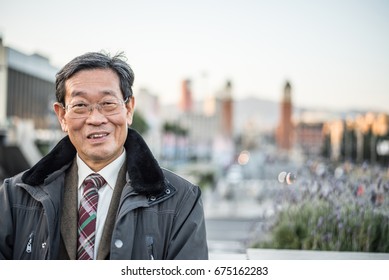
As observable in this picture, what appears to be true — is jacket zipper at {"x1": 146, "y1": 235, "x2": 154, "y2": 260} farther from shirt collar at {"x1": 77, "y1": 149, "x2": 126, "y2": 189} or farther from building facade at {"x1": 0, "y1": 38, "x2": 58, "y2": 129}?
building facade at {"x1": 0, "y1": 38, "x2": 58, "y2": 129}

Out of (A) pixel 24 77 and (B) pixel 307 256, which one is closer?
(B) pixel 307 256

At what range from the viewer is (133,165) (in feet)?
6.00

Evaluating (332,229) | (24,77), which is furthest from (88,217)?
(24,77)

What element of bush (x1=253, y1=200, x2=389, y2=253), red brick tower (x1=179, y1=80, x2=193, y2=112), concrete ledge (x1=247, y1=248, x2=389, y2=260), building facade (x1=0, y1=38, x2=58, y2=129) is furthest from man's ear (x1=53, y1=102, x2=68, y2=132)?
red brick tower (x1=179, y1=80, x2=193, y2=112)

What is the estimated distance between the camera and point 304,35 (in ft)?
10.2

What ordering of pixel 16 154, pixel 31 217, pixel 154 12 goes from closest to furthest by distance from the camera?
1. pixel 31 217
2. pixel 154 12
3. pixel 16 154

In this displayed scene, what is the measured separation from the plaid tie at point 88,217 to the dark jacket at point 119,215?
0.10 ft

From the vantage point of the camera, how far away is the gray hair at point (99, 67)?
1.81 m

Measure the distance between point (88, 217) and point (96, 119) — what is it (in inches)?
14.0

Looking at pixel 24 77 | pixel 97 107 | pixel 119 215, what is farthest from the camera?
pixel 24 77

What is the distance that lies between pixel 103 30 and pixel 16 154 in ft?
17.0

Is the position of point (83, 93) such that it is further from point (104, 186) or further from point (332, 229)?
point (332, 229)

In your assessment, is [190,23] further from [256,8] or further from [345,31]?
[345,31]
